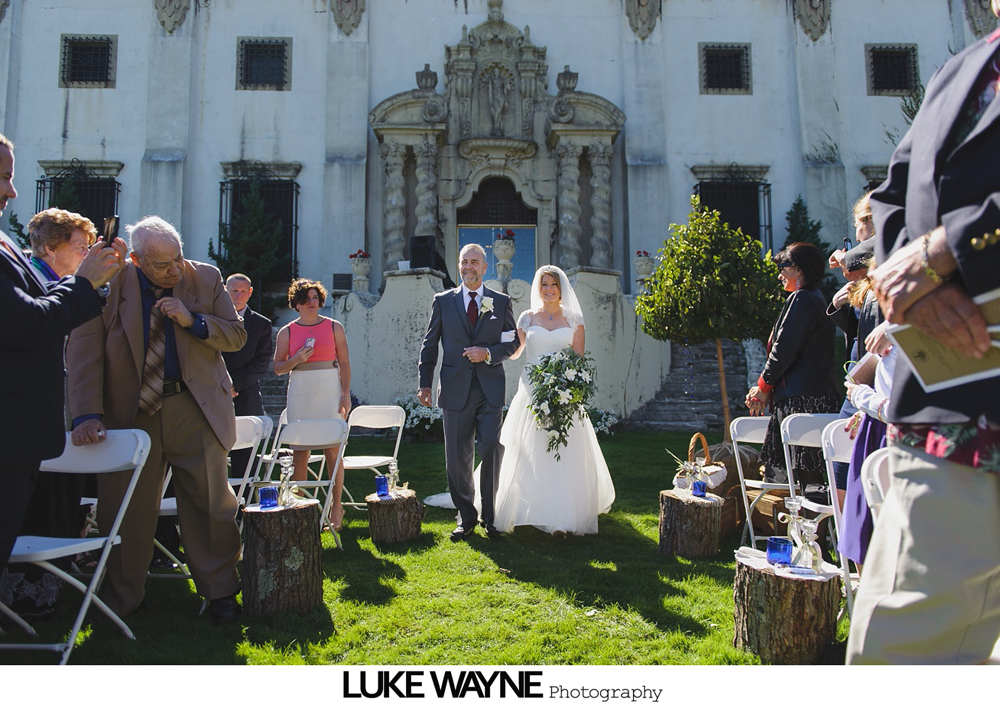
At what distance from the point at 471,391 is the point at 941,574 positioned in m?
3.97

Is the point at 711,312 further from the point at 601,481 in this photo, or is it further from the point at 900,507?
the point at 900,507

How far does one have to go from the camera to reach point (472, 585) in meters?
4.11

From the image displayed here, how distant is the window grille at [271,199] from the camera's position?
16.4 metres

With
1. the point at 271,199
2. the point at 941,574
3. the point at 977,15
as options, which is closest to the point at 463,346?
the point at 941,574

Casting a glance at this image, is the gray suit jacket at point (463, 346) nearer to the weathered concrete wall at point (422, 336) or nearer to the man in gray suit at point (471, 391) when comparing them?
the man in gray suit at point (471, 391)

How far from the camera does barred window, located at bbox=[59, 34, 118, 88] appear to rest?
16.7 meters

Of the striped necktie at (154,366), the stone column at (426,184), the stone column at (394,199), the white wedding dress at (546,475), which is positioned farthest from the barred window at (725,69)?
the striped necktie at (154,366)

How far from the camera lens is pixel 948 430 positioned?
1624 millimetres

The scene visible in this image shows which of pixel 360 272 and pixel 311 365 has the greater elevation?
pixel 360 272

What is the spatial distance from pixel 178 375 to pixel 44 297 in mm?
1001

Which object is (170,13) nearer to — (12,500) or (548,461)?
(548,461)

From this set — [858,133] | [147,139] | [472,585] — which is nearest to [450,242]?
[147,139]

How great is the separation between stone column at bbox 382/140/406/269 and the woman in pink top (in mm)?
10232

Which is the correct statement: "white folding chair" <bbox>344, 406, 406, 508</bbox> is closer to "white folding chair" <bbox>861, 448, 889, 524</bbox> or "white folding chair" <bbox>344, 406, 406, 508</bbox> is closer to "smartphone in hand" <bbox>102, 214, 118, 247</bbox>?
"smartphone in hand" <bbox>102, 214, 118, 247</bbox>
